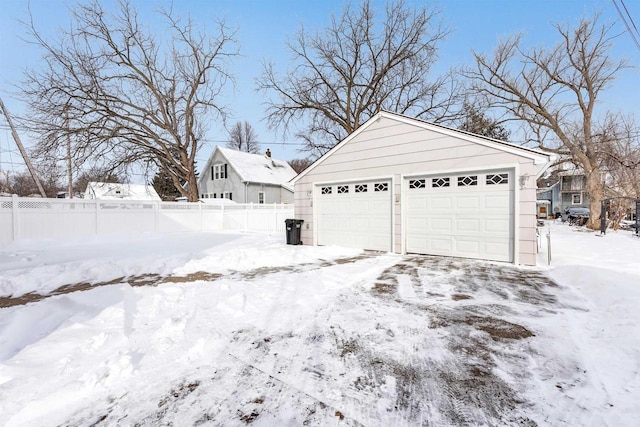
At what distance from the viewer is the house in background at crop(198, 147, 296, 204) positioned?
25453 millimetres

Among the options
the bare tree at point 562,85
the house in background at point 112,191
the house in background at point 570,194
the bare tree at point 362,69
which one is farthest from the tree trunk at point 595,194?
the house in background at point 112,191

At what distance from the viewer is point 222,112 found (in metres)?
19.1

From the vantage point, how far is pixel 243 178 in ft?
81.1

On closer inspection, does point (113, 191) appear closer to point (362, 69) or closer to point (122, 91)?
point (122, 91)

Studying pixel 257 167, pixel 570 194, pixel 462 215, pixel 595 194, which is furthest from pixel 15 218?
pixel 570 194

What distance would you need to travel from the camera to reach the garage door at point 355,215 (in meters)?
8.48

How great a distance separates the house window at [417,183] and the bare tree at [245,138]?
38142mm

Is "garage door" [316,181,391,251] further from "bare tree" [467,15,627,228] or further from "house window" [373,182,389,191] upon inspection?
"bare tree" [467,15,627,228]

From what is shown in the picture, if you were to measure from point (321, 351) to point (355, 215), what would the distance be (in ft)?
21.5

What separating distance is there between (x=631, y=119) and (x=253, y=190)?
25.0 metres

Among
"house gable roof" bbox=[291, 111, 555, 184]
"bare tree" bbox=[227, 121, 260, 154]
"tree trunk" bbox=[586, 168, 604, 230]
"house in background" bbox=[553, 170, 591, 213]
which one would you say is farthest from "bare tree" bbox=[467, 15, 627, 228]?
"bare tree" bbox=[227, 121, 260, 154]

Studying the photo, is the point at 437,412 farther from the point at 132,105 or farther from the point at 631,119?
the point at 631,119

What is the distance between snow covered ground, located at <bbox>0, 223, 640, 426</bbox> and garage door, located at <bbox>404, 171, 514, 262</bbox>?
177 centimetres

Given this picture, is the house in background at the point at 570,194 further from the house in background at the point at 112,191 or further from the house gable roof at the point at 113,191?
the house gable roof at the point at 113,191
